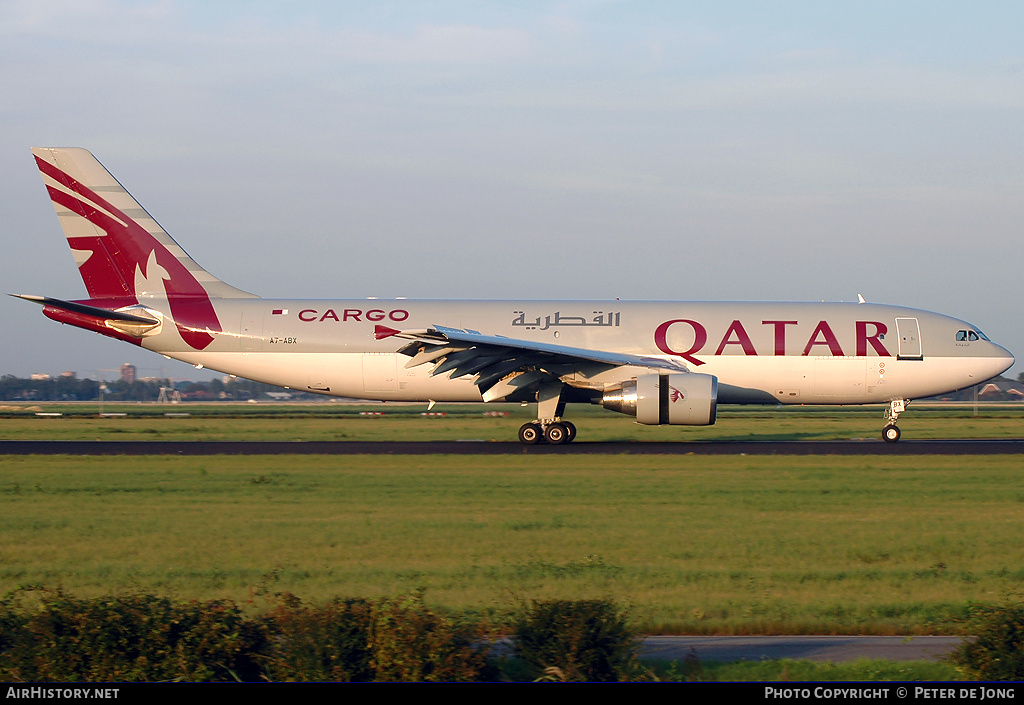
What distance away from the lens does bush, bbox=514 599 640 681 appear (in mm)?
6148

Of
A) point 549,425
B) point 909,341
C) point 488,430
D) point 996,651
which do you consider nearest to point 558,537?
point 996,651

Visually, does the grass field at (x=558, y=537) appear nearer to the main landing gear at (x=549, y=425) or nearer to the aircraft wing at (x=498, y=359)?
the aircraft wing at (x=498, y=359)

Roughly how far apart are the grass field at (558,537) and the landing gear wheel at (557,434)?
634 centimetres

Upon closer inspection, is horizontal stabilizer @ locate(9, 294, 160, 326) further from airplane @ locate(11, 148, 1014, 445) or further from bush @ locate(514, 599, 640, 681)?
bush @ locate(514, 599, 640, 681)

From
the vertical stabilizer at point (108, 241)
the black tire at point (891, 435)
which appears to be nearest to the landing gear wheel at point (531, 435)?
the vertical stabilizer at point (108, 241)

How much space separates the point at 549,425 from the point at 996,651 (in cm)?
2049

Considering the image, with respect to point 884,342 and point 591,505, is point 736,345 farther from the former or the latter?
point 591,505

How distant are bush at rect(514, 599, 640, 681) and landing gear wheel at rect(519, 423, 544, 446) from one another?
19.6m

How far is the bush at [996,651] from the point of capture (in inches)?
233

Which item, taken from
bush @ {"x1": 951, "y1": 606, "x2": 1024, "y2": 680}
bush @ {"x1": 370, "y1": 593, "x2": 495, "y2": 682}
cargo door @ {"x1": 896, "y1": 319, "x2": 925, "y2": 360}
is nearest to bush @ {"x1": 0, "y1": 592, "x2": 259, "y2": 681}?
bush @ {"x1": 370, "y1": 593, "x2": 495, "y2": 682}

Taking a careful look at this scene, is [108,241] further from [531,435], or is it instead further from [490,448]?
[531,435]

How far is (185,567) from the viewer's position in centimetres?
1046

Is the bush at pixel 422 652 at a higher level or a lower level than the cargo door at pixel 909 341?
lower

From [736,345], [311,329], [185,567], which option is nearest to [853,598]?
[185,567]
